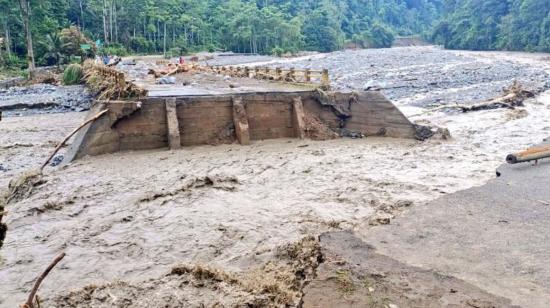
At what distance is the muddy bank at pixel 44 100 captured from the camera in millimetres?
20000

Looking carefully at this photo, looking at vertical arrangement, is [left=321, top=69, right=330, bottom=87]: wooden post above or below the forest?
below

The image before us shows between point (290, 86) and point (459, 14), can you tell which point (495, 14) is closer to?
point (459, 14)

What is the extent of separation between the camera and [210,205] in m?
7.98

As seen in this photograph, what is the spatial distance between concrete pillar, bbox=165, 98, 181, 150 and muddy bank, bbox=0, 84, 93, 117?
33.1 ft

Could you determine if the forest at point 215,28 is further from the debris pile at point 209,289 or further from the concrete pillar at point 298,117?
the debris pile at point 209,289

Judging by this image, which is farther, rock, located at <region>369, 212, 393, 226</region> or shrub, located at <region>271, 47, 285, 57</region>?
shrub, located at <region>271, 47, 285, 57</region>

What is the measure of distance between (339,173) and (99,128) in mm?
5615

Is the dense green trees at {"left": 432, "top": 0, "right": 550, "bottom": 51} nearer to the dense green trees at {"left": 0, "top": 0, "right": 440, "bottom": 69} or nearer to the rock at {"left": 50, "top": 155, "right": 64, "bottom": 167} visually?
the dense green trees at {"left": 0, "top": 0, "right": 440, "bottom": 69}

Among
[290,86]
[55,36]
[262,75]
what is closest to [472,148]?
[290,86]

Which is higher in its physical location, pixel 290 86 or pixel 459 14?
pixel 459 14

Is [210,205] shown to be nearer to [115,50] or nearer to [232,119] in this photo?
[232,119]

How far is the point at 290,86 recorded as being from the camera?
1514cm

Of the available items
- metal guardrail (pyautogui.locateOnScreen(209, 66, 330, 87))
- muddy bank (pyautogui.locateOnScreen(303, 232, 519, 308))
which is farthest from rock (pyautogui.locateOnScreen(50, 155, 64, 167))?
muddy bank (pyautogui.locateOnScreen(303, 232, 519, 308))

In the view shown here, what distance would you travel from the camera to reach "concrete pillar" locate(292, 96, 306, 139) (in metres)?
12.9
